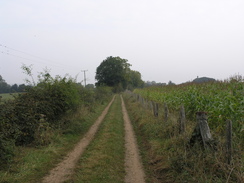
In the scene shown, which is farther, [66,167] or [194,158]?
[66,167]

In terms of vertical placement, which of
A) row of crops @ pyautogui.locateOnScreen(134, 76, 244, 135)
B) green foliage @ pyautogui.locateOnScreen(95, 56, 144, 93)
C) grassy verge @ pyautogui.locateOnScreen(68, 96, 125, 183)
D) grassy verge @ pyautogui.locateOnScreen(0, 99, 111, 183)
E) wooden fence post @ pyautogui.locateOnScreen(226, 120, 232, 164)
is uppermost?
green foliage @ pyautogui.locateOnScreen(95, 56, 144, 93)

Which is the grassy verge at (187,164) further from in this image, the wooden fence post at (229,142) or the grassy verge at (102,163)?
the grassy verge at (102,163)

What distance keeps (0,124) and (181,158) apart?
20.4ft

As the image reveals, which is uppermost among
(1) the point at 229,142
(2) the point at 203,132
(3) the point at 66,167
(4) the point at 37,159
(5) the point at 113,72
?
(5) the point at 113,72

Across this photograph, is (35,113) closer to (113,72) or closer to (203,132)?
(203,132)

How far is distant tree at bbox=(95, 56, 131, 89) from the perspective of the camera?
67.8 m

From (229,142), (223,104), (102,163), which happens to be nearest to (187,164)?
(229,142)

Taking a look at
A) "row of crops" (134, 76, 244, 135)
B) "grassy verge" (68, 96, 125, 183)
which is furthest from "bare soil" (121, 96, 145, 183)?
"row of crops" (134, 76, 244, 135)

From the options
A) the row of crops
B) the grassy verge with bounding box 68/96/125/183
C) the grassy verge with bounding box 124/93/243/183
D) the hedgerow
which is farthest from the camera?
the hedgerow

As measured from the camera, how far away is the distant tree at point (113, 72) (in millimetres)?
67750

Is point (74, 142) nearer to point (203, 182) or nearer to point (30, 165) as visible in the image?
point (30, 165)

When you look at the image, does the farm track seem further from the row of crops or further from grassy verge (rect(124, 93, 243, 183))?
the row of crops

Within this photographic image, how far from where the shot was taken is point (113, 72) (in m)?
67.7

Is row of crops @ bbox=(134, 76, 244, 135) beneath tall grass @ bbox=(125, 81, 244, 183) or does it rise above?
above
